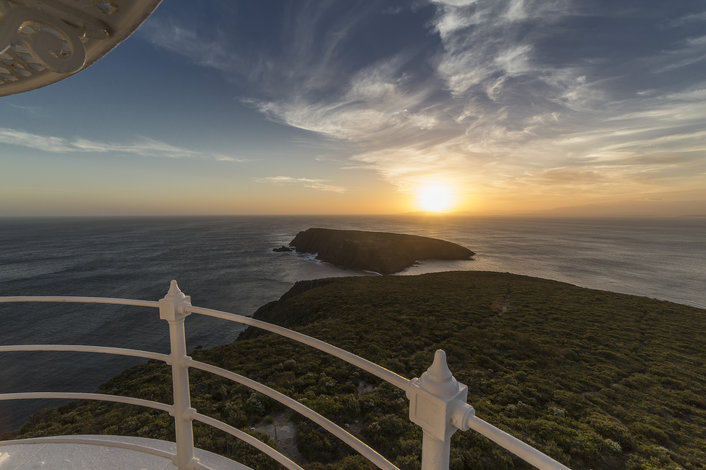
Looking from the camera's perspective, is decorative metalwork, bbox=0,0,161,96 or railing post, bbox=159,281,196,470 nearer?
decorative metalwork, bbox=0,0,161,96

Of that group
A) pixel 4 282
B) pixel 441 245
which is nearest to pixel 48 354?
pixel 4 282

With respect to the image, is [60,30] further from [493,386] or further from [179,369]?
[493,386]

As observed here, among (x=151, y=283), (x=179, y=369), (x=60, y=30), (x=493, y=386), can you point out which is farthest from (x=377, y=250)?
(x=60, y=30)

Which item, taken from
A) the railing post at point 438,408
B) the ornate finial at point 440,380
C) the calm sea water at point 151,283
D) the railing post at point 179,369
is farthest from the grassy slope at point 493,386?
the calm sea water at point 151,283

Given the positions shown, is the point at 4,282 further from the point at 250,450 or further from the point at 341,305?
the point at 250,450

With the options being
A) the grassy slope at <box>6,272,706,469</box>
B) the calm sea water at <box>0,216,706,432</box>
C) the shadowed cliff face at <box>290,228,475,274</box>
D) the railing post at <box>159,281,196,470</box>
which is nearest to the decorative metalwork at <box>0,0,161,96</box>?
the railing post at <box>159,281,196,470</box>

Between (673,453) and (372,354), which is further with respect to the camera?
(372,354)

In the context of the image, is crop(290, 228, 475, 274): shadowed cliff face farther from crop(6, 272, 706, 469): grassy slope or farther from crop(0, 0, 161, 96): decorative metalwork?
crop(0, 0, 161, 96): decorative metalwork
